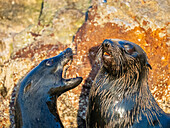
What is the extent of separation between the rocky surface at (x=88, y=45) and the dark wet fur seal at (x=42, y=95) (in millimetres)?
679

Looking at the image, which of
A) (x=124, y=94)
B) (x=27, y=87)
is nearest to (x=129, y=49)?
(x=124, y=94)

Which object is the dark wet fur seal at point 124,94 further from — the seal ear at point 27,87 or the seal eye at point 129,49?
the seal ear at point 27,87

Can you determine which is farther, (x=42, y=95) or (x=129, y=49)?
(x=42, y=95)

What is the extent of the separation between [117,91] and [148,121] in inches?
24.0

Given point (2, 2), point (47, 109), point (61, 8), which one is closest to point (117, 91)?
point (47, 109)

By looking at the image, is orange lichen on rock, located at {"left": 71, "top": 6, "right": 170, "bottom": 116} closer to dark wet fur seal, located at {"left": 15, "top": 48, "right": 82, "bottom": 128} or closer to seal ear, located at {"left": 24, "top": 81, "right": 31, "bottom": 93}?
dark wet fur seal, located at {"left": 15, "top": 48, "right": 82, "bottom": 128}

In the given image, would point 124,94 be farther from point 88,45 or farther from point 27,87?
point 88,45

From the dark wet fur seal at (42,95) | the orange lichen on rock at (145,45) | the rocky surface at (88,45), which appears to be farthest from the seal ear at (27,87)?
the orange lichen on rock at (145,45)

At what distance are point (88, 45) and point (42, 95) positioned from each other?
159 cm

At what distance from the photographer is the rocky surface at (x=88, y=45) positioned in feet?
16.3

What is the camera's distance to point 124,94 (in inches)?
144

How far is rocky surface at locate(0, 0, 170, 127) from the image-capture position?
196 inches

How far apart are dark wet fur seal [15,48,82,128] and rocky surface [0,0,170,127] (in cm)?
68

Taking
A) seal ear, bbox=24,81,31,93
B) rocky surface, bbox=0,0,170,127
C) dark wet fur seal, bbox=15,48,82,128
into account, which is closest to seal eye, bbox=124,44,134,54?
dark wet fur seal, bbox=15,48,82,128
